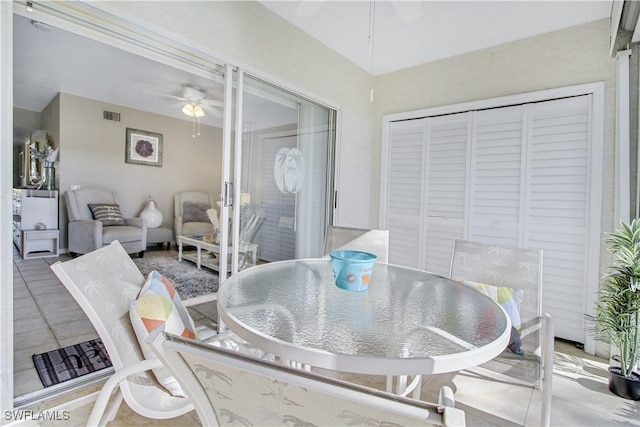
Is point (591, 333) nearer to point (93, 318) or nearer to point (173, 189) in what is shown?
point (93, 318)

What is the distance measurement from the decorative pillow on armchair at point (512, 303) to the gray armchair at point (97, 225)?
4.64 meters

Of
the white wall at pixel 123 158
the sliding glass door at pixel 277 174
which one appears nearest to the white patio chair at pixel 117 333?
the sliding glass door at pixel 277 174

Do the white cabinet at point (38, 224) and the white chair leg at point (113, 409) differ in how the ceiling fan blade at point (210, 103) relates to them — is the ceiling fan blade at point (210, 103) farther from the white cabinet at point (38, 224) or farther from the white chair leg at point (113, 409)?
the white chair leg at point (113, 409)

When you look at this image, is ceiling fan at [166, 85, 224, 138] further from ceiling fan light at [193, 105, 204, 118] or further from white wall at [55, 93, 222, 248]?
white wall at [55, 93, 222, 248]

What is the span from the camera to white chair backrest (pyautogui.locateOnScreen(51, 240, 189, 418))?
103 cm

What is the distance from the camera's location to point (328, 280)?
1501 mm

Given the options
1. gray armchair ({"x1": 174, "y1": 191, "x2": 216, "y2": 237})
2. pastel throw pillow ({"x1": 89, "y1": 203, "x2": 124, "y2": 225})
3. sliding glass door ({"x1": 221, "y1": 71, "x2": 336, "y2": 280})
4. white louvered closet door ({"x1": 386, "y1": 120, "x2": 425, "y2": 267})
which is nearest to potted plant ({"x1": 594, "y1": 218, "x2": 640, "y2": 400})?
white louvered closet door ({"x1": 386, "y1": 120, "x2": 425, "y2": 267})

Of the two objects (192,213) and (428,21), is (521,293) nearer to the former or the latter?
(428,21)

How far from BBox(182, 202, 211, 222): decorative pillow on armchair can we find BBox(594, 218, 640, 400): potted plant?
18.5ft

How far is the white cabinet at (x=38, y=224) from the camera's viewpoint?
4211 millimetres

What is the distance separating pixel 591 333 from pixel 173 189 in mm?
6427

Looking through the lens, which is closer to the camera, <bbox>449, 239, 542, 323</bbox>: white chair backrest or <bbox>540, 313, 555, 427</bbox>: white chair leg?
<bbox>540, 313, 555, 427</bbox>: white chair leg

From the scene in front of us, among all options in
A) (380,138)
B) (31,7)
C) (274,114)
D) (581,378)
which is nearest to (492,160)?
(380,138)

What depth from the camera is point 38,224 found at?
14.5 ft
